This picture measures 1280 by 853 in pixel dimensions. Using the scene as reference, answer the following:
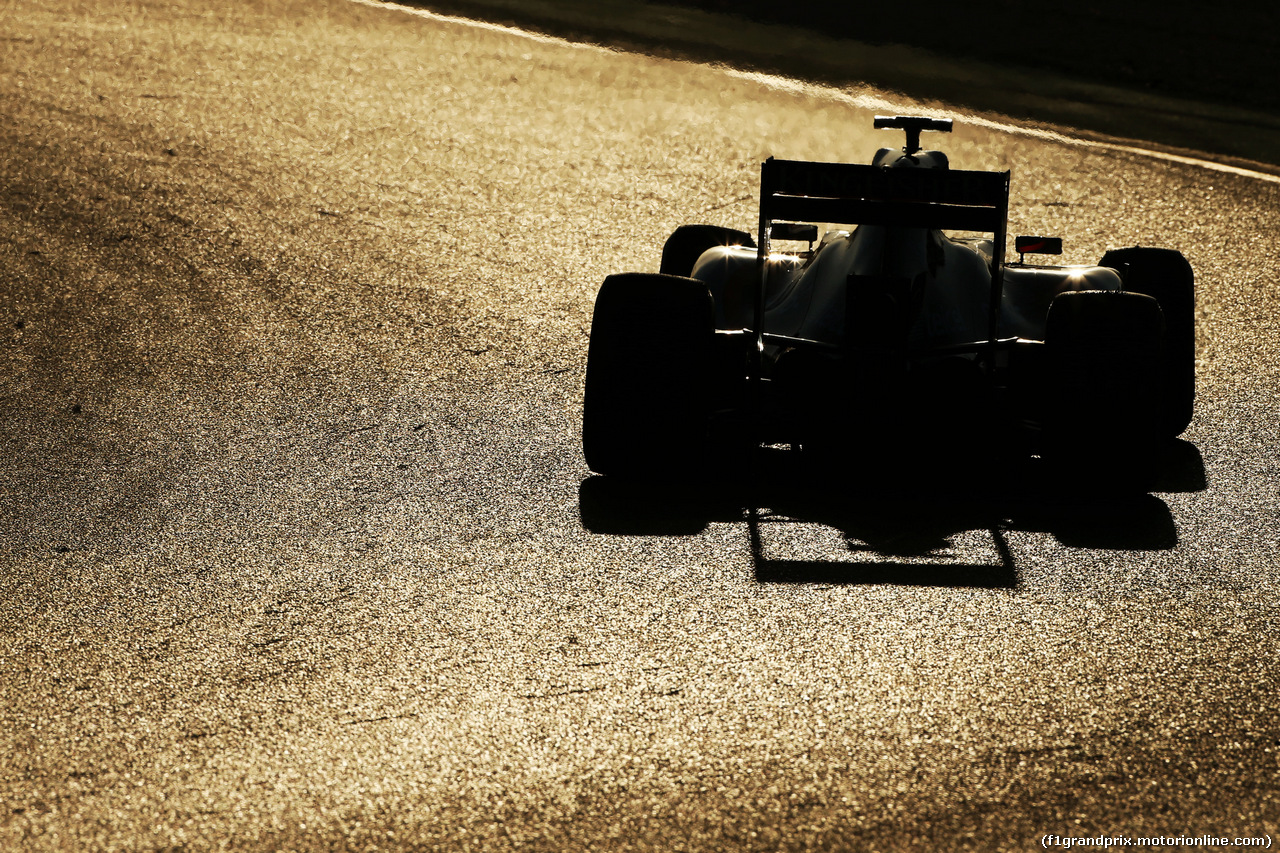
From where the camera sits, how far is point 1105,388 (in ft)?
18.0

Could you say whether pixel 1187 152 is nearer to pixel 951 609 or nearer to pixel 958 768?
pixel 951 609

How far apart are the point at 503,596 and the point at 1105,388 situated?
2.32 metres

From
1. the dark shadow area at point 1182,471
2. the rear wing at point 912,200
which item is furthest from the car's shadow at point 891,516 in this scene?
the rear wing at point 912,200

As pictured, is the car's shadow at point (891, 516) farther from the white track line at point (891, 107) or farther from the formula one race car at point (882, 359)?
the white track line at point (891, 107)

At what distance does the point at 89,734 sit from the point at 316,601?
95 cm

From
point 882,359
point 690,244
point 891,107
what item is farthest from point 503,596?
point 891,107

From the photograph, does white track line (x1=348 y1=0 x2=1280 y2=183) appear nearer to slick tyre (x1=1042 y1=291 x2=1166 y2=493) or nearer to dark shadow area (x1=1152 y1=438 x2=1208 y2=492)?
dark shadow area (x1=1152 y1=438 x2=1208 y2=492)

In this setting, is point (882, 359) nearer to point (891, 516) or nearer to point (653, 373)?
point (891, 516)

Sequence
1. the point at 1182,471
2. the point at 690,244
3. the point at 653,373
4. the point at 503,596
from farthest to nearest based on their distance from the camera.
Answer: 1. the point at 690,244
2. the point at 1182,471
3. the point at 653,373
4. the point at 503,596

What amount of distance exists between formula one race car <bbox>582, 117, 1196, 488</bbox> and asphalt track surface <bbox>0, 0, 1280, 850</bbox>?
0.91 ft

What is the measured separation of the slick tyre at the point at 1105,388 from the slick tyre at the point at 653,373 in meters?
1.31

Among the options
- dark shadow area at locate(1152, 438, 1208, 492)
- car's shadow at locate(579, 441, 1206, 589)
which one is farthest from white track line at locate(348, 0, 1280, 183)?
car's shadow at locate(579, 441, 1206, 589)

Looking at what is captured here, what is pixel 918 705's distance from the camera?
14.6 ft

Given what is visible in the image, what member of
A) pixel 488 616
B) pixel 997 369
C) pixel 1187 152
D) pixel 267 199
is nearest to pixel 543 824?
pixel 488 616
